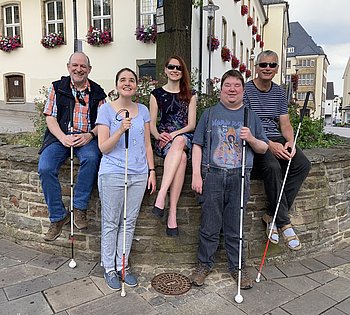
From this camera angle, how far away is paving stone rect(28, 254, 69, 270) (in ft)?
12.3

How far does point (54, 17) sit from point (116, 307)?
15951 millimetres

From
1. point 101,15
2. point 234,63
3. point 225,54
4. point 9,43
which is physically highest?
point 101,15

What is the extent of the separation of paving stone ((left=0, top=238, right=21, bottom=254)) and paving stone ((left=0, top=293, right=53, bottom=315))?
1120 mm

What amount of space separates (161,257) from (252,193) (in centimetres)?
108

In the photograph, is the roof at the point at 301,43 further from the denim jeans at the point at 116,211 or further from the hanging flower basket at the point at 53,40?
the denim jeans at the point at 116,211

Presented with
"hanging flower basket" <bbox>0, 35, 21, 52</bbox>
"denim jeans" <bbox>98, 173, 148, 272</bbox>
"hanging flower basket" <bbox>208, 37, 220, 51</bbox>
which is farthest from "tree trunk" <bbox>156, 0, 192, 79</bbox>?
"hanging flower basket" <bbox>0, 35, 21, 52</bbox>

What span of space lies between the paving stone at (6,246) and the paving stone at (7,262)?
18cm

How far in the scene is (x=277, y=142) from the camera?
367 cm

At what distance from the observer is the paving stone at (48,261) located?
3.76 m

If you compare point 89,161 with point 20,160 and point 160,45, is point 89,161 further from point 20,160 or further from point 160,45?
point 160,45

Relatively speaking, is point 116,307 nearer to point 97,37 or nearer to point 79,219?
point 79,219

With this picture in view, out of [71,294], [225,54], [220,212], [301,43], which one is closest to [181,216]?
[220,212]

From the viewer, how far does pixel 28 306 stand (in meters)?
3.01

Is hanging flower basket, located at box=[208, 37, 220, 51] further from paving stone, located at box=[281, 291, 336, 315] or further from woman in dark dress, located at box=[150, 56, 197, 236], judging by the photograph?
paving stone, located at box=[281, 291, 336, 315]
